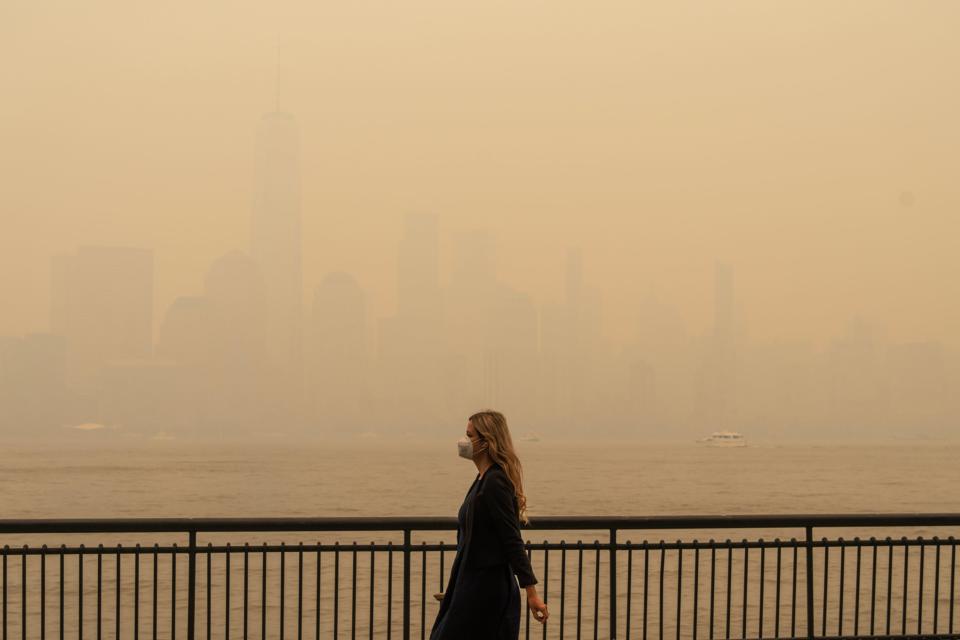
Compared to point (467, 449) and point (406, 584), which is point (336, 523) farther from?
point (467, 449)

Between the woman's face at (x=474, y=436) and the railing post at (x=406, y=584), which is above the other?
the woman's face at (x=474, y=436)

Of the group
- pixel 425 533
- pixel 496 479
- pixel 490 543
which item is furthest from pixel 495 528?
pixel 425 533

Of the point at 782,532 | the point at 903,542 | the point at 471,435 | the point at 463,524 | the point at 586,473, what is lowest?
the point at 586,473

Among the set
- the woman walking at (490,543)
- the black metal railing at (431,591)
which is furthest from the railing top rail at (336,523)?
the woman walking at (490,543)

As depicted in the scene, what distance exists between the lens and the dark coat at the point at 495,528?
5.79 metres

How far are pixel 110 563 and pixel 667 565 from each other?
22.0 metres

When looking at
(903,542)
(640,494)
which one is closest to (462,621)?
(903,542)

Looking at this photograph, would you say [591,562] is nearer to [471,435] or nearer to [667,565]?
[667,565]

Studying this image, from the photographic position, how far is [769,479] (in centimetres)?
13738

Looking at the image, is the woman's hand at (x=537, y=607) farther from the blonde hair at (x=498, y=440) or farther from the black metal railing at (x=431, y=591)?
the black metal railing at (x=431, y=591)

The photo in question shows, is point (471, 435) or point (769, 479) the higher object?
point (471, 435)

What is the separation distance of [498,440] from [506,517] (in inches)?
15.6

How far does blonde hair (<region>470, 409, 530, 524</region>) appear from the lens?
5.75 metres

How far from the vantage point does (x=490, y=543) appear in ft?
19.1
